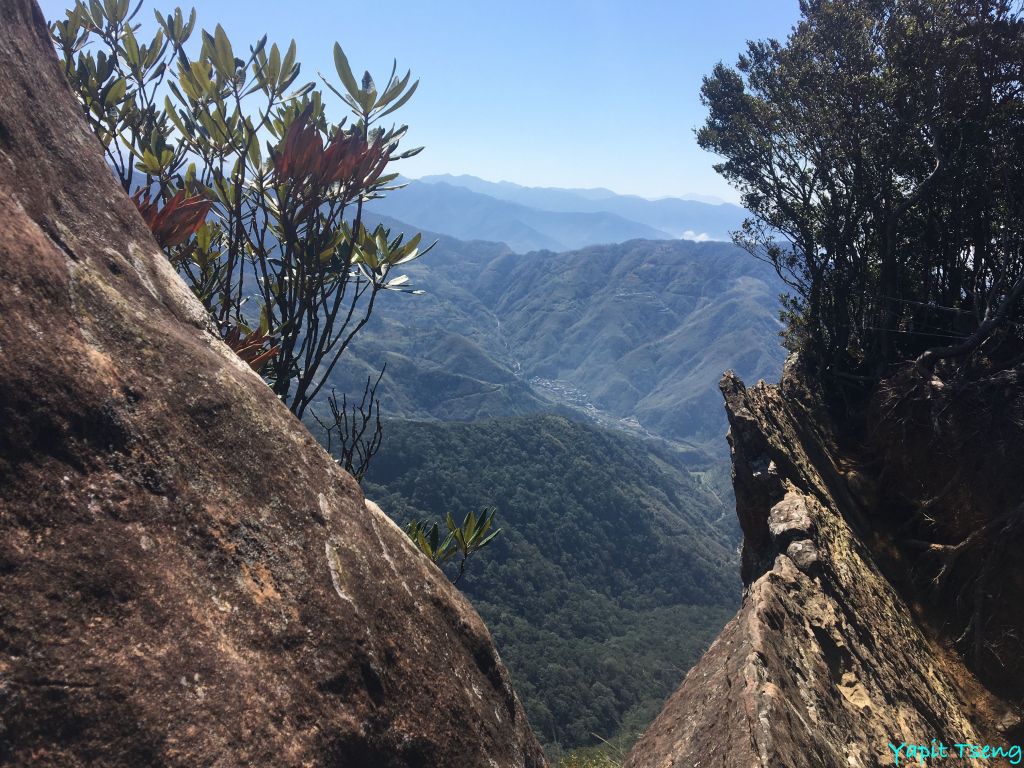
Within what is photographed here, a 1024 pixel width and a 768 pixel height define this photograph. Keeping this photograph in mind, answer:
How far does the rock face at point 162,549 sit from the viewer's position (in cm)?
214

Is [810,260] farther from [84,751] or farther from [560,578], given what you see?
[560,578]

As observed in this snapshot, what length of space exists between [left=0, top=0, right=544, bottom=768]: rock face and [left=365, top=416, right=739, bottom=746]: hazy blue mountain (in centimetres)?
6437

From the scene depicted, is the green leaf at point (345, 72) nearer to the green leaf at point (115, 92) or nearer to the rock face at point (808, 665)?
the green leaf at point (115, 92)

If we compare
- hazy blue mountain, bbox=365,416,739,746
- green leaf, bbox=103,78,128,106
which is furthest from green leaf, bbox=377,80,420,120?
hazy blue mountain, bbox=365,416,739,746

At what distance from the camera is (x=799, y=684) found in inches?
164

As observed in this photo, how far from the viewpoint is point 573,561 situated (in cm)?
11831

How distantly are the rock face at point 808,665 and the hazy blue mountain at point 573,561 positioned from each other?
200 ft

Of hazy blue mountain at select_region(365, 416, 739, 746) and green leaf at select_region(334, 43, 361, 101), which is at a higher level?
green leaf at select_region(334, 43, 361, 101)

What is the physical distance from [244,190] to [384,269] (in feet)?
5.58

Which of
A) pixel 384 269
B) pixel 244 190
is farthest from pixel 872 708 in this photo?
pixel 244 190

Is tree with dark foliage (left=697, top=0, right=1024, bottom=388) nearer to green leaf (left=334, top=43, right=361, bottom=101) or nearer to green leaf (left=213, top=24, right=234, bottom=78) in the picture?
green leaf (left=334, top=43, right=361, bottom=101)

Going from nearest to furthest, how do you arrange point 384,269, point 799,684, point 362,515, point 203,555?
point 203,555
point 362,515
point 799,684
point 384,269

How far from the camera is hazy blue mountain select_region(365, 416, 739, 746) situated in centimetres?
7644

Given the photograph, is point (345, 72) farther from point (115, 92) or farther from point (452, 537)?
point (452, 537)
